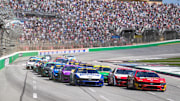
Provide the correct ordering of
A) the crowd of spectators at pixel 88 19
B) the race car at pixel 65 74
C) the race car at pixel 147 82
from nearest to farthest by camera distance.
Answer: the race car at pixel 147 82 < the race car at pixel 65 74 < the crowd of spectators at pixel 88 19

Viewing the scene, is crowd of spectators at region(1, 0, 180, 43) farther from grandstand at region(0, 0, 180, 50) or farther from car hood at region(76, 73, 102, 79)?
car hood at region(76, 73, 102, 79)

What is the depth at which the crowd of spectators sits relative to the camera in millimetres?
60219

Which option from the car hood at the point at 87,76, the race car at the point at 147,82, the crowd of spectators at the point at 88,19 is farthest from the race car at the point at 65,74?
the crowd of spectators at the point at 88,19

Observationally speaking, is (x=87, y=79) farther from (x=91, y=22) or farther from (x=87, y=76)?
(x=91, y=22)

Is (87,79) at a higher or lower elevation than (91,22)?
lower

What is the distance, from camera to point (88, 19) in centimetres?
6775

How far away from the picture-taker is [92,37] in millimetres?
65625

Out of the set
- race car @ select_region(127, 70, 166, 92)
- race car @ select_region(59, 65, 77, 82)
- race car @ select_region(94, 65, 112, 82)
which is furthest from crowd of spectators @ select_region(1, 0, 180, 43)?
race car @ select_region(127, 70, 166, 92)

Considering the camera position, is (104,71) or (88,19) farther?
(88,19)

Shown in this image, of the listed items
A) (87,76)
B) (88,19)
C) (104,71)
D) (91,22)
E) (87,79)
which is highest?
(88,19)

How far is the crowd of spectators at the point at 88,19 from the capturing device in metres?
60.2

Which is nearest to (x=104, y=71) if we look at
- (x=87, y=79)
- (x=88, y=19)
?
(x=87, y=79)

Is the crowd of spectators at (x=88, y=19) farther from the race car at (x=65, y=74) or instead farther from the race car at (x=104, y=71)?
the race car at (x=65, y=74)

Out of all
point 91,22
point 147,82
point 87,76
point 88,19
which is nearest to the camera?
point 147,82
